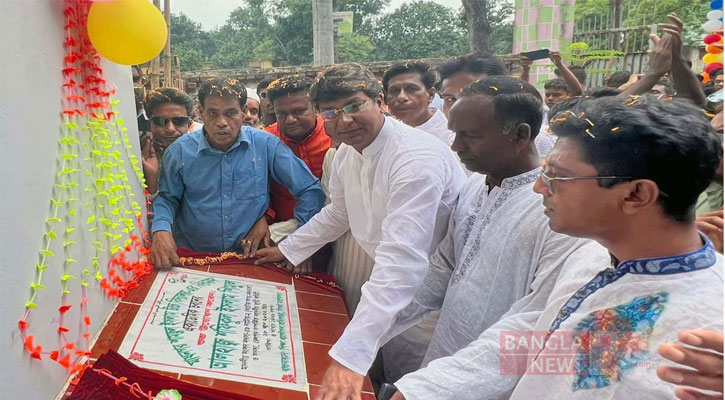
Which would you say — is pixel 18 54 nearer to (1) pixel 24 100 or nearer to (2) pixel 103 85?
(1) pixel 24 100

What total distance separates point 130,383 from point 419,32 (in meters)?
29.3

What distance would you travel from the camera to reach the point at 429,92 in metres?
3.71

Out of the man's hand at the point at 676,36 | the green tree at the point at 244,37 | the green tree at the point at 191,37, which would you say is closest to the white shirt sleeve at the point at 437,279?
the man's hand at the point at 676,36

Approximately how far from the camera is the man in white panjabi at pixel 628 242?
40.1 inches

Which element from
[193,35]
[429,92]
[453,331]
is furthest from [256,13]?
[453,331]

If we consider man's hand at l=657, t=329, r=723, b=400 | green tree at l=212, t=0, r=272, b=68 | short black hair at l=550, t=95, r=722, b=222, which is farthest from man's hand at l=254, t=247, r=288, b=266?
green tree at l=212, t=0, r=272, b=68

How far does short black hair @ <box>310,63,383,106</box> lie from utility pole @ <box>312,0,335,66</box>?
30.3 ft

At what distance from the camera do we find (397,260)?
1.74 meters

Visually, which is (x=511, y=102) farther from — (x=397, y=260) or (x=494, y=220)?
(x=397, y=260)

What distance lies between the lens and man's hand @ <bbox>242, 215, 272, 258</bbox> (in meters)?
2.57

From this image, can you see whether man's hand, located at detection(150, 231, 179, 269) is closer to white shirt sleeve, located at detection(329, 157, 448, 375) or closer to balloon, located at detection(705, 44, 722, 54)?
white shirt sleeve, located at detection(329, 157, 448, 375)

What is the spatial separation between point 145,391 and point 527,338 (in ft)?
3.39

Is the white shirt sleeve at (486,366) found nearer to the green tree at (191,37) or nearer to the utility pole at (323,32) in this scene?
the utility pole at (323,32)

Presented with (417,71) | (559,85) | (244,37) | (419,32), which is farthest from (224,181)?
(244,37)
